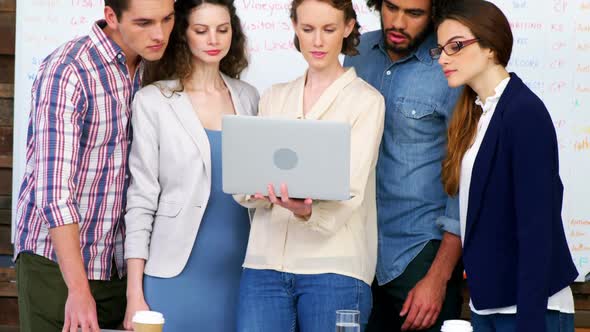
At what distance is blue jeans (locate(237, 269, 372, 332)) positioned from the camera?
8.10ft

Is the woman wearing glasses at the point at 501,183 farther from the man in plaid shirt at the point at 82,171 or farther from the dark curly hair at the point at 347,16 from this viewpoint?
the man in plaid shirt at the point at 82,171

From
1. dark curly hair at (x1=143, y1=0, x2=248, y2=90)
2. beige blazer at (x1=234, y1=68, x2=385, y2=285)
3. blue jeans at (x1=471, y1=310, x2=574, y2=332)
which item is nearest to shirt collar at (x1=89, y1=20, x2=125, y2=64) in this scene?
dark curly hair at (x1=143, y1=0, x2=248, y2=90)

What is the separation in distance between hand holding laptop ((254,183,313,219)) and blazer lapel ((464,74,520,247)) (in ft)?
1.35

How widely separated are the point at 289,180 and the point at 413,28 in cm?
75

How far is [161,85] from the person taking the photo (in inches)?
107

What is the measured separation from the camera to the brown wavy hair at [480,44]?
2.42m

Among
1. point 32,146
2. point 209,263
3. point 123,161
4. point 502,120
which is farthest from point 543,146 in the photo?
point 32,146

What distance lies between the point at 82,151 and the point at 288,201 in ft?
2.12

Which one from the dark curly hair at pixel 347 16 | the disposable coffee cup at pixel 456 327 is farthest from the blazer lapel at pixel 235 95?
the disposable coffee cup at pixel 456 327

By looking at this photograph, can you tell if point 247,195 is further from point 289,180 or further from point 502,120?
point 502,120

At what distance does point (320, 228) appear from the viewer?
2.47m

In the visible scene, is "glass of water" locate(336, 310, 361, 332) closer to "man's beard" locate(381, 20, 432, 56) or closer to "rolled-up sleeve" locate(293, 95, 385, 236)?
"rolled-up sleeve" locate(293, 95, 385, 236)

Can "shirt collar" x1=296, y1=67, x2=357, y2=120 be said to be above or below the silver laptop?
above

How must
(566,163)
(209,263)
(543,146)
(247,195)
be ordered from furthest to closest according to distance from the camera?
(566,163), (209,263), (247,195), (543,146)
